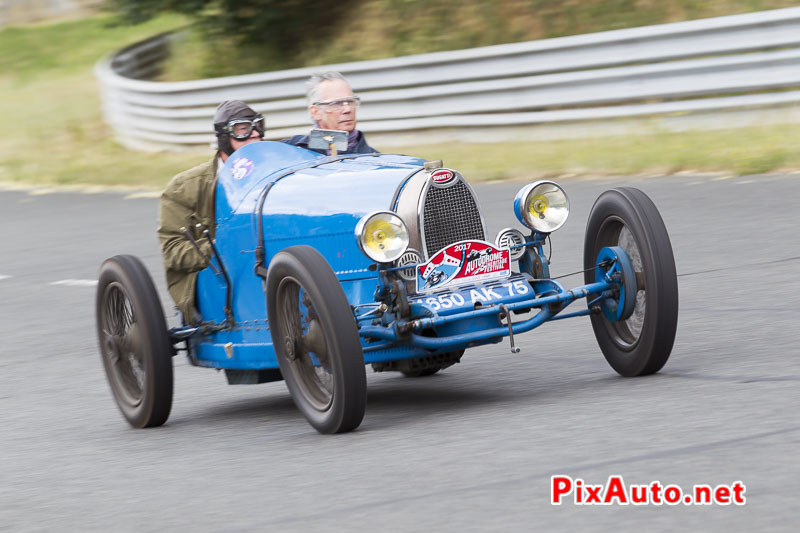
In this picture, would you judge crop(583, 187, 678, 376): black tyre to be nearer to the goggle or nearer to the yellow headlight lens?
the yellow headlight lens

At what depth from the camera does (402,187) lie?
6.09 metres

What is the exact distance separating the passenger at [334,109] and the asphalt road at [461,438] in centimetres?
127

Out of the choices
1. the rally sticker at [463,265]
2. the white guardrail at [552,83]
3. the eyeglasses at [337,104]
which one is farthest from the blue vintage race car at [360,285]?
the white guardrail at [552,83]

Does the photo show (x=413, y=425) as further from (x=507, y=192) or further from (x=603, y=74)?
(x=603, y=74)

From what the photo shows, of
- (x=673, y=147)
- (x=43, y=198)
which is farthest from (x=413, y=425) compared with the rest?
(x=43, y=198)

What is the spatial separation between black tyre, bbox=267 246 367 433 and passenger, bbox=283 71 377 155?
53.8 inches

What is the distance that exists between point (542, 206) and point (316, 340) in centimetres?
127

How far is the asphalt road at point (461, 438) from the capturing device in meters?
4.27

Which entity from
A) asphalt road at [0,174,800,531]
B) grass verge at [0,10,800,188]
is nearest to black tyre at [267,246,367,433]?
asphalt road at [0,174,800,531]

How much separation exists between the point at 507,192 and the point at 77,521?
9.73 meters

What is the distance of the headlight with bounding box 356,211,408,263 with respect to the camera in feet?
18.7

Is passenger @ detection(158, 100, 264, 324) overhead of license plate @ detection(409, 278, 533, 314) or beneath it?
overhead

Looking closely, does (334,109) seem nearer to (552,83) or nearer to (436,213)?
(436,213)

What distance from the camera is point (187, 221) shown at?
6887 millimetres
